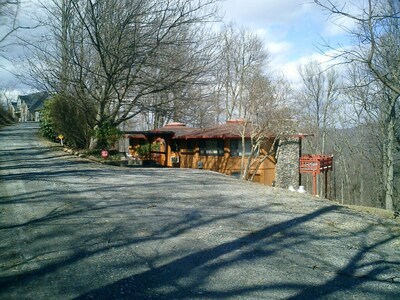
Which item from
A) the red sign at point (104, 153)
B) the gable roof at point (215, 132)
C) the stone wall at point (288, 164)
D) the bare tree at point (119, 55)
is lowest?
the stone wall at point (288, 164)

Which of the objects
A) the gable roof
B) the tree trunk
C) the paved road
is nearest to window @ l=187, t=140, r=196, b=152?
the gable roof

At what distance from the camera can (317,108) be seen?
39531mm

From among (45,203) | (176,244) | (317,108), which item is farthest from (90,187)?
(317,108)

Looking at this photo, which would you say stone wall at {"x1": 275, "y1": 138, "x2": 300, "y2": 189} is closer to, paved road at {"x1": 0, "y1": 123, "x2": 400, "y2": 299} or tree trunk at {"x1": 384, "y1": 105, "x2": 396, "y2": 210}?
tree trunk at {"x1": 384, "y1": 105, "x2": 396, "y2": 210}

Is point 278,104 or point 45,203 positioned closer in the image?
point 45,203

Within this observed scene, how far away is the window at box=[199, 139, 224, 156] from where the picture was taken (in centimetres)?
2481

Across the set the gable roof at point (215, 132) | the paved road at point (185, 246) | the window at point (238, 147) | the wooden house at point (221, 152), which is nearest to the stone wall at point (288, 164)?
the wooden house at point (221, 152)

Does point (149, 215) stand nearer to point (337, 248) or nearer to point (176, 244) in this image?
point (176, 244)

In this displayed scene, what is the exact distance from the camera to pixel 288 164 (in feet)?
79.2

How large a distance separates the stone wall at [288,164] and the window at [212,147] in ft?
12.3

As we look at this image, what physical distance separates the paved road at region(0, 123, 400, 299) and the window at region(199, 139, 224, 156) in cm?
1537

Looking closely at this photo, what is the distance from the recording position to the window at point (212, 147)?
81.4ft

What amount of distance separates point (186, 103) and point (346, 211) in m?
11.6

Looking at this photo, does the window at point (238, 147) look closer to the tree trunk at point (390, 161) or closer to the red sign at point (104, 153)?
the tree trunk at point (390, 161)
